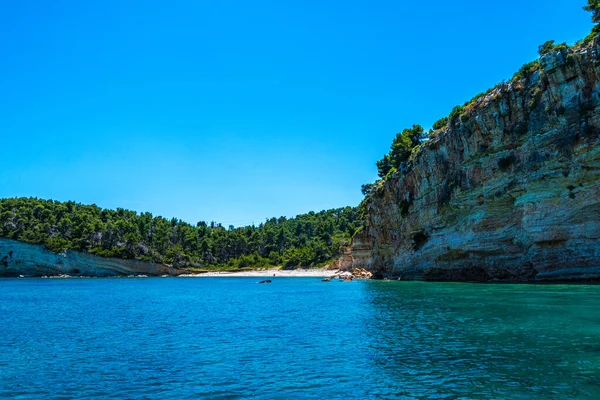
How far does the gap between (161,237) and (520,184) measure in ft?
395

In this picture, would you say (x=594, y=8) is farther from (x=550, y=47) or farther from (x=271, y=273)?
(x=271, y=273)

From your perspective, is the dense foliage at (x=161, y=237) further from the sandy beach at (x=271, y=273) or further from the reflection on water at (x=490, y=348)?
the reflection on water at (x=490, y=348)

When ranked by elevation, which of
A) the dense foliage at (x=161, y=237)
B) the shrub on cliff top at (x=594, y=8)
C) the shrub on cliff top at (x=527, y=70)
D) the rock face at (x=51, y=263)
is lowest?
the rock face at (x=51, y=263)

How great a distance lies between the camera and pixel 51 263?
110812mm

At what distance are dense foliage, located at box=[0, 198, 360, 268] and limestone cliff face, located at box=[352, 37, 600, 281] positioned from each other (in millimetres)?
60172

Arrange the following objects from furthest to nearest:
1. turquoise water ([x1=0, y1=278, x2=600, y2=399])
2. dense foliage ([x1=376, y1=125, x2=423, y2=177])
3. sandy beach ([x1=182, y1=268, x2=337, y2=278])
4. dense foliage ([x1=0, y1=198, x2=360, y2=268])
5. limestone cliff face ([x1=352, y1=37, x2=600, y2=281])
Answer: sandy beach ([x1=182, y1=268, x2=337, y2=278]) → dense foliage ([x1=0, y1=198, x2=360, y2=268]) → dense foliage ([x1=376, y1=125, x2=423, y2=177]) → limestone cliff face ([x1=352, y1=37, x2=600, y2=281]) → turquoise water ([x1=0, y1=278, x2=600, y2=399])

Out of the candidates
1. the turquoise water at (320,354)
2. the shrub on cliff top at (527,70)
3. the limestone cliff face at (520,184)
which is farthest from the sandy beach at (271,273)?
the turquoise water at (320,354)

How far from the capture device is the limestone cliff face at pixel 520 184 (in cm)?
3888

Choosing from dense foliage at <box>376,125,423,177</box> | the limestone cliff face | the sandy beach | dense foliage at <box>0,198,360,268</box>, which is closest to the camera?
the limestone cliff face

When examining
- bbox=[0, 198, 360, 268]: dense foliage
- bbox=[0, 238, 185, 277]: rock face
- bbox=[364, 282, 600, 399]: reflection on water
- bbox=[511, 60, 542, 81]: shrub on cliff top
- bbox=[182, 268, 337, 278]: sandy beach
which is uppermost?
bbox=[511, 60, 542, 81]: shrub on cliff top

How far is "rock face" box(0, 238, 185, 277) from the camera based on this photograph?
350 ft

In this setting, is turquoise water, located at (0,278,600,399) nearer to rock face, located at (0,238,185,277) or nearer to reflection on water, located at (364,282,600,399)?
reflection on water, located at (364,282,600,399)

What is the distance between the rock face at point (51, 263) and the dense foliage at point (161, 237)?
5.92ft

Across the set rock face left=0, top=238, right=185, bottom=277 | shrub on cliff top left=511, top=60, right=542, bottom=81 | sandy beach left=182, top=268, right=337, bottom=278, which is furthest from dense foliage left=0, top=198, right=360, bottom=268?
shrub on cliff top left=511, top=60, right=542, bottom=81
